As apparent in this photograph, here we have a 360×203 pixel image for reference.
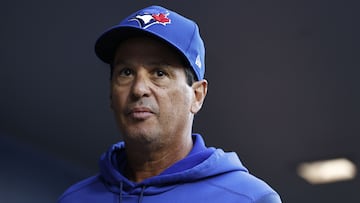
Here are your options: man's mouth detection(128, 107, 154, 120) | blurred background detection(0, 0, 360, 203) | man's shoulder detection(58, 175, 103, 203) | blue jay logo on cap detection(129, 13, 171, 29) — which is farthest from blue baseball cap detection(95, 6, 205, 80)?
blurred background detection(0, 0, 360, 203)

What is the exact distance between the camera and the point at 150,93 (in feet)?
4.17

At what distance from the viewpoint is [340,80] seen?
10.9 feet

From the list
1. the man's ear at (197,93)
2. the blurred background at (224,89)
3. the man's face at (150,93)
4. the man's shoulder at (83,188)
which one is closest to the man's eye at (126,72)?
the man's face at (150,93)

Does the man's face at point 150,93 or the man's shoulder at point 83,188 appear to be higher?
the man's face at point 150,93

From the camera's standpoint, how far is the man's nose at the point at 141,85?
1.26 meters

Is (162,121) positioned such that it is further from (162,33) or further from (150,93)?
(162,33)

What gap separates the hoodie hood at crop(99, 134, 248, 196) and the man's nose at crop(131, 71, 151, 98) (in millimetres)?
170

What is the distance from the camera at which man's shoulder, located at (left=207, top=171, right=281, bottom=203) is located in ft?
4.18

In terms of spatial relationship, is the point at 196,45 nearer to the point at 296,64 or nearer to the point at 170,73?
the point at 170,73

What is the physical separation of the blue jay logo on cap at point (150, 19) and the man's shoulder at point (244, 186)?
0.32 m

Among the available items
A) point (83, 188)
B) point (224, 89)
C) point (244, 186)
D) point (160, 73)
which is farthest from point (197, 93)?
point (224, 89)

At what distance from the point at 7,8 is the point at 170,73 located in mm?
1828

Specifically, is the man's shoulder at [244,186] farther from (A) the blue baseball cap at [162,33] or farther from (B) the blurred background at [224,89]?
(B) the blurred background at [224,89]

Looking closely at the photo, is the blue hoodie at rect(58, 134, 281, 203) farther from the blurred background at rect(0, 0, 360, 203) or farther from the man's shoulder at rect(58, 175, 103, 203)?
the blurred background at rect(0, 0, 360, 203)
